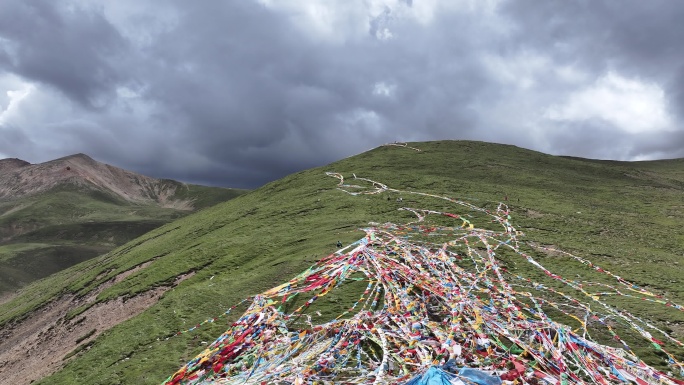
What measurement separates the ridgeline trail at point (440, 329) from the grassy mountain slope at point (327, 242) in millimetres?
1023

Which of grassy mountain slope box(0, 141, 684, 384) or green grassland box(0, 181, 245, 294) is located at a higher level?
grassy mountain slope box(0, 141, 684, 384)

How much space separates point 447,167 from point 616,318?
41.8m

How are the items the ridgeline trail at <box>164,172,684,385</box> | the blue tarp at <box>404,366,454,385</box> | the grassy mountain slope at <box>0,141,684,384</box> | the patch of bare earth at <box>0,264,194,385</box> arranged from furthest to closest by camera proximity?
1. the patch of bare earth at <box>0,264,194,385</box>
2. the grassy mountain slope at <box>0,141,684,384</box>
3. the ridgeline trail at <box>164,172,684,385</box>
4. the blue tarp at <box>404,366,454,385</box>

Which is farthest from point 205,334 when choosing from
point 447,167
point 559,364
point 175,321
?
point 447,167

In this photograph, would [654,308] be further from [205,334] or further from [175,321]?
[175,321]

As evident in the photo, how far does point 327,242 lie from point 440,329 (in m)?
12.4

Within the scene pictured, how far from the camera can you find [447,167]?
175ft

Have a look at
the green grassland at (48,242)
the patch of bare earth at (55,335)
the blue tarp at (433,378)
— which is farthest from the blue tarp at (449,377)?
the green grassland at (48,242)

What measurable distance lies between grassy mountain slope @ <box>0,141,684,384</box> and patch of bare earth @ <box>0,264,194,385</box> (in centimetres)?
63

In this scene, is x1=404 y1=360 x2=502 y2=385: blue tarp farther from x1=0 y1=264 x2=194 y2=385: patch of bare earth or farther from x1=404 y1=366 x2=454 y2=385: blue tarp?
x1=0 y1=264 x2=194 y2=385: patch of bare earth

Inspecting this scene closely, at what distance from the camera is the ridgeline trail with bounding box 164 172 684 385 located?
947 cm

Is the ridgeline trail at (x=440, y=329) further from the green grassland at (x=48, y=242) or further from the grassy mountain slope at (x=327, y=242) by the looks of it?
the green grassland at (x=48, y=242)

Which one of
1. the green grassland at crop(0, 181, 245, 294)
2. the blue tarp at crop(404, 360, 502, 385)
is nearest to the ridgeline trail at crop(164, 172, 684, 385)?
the blue tarp at crop(404, 360, 502, 385)

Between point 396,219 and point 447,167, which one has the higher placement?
point 447,167
